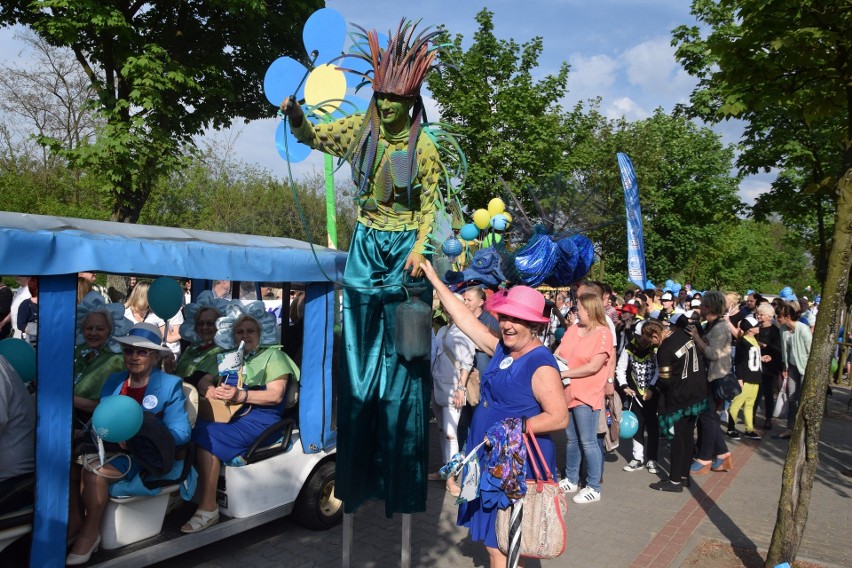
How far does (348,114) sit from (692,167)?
22.0 metres

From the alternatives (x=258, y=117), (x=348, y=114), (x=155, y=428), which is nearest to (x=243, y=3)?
(x=258, y=117)

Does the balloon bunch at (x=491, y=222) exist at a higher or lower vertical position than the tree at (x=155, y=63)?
lower

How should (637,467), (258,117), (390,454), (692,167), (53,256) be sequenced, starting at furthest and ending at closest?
(692,167) < (258,117) < (637,467) < (390,454) < (53,256)

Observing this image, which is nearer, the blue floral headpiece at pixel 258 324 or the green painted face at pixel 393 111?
the green painted face at pixel 393 111

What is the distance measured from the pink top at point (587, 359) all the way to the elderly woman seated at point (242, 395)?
8.44ft

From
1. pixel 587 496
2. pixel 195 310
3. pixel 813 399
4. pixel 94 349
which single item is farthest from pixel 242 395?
pixel 813 399

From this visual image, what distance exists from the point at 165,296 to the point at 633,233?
9.81 metres

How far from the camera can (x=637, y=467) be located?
23.9 feet

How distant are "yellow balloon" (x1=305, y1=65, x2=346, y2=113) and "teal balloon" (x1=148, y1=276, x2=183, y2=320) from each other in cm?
226

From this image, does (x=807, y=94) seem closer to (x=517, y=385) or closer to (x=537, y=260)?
(x=537, y=260)

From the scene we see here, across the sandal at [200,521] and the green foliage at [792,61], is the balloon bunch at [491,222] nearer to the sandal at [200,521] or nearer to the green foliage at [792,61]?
the green foliage at [792,61]

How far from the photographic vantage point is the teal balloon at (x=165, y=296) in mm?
5480

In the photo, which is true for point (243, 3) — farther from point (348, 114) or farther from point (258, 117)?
point (348, 114)

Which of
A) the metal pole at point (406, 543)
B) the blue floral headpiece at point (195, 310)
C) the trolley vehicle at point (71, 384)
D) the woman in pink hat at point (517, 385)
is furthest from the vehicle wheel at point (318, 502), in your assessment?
the woman in pink hat at point (517, 385)
